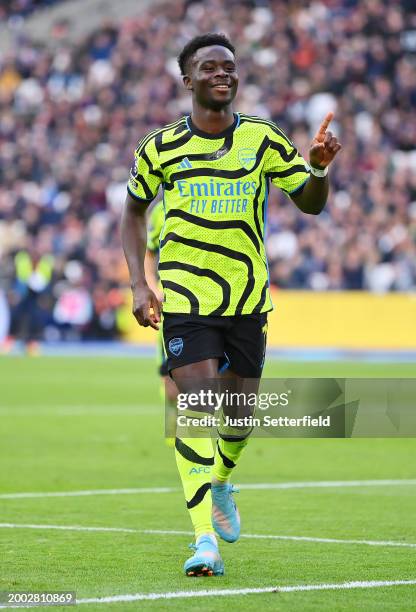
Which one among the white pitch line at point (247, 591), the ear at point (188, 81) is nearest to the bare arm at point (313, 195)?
the ear at point (188, 81)

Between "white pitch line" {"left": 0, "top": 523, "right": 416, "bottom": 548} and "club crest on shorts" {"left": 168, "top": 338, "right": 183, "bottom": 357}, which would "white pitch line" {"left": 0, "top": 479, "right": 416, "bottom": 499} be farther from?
"club crest on shorts" {"left": 168, "top": 338, "right": 183, "bottom": 357}

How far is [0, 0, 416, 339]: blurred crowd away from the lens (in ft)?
96.3

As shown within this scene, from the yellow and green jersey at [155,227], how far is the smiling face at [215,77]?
4223mm

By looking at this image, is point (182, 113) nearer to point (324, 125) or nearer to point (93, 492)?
point (93, 492)

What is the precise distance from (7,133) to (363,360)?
12400mm

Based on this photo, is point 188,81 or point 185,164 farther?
point 188,81

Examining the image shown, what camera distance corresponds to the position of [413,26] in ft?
108

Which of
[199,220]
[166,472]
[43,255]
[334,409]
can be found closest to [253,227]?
[199,220]

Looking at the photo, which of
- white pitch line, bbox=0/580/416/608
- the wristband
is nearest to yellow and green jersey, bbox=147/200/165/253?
the wristband

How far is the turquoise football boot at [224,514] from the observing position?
290 inches

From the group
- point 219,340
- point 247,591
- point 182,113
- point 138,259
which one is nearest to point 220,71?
point 138,259

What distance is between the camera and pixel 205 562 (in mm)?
6508

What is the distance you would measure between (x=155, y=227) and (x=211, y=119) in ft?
14.4

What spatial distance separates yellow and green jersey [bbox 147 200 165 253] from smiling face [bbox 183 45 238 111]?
13.9ft
